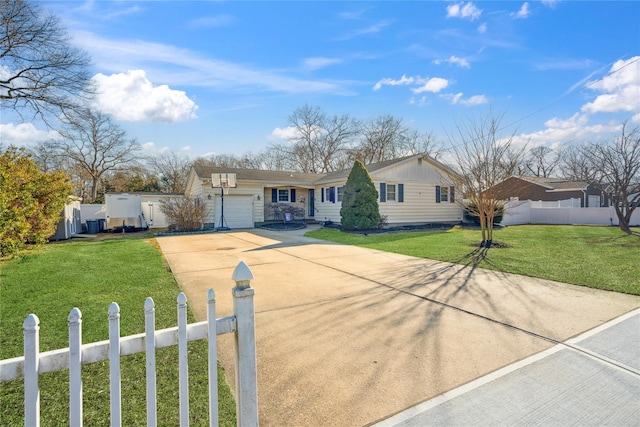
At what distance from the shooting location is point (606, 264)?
22.5ft

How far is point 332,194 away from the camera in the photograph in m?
18.5

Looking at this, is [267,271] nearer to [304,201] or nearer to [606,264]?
[606,264]

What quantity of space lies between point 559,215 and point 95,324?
80.2ft

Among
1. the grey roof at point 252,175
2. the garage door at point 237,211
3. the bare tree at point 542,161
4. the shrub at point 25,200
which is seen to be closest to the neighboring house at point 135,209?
the grey roof at point 252,175

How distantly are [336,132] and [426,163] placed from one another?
18.7 meters

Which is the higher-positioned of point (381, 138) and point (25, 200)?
point (381, 138)

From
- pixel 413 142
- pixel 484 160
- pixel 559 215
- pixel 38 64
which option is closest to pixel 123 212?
pixel 38 64

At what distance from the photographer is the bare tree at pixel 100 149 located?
27969mm

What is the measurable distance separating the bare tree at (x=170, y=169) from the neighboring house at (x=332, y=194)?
528 inches

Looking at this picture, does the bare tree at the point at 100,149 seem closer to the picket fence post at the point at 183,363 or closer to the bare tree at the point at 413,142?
the bare tree at the point at 413,142

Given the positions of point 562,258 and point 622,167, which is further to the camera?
point 622,167

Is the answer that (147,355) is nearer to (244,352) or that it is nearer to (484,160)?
(244,352)

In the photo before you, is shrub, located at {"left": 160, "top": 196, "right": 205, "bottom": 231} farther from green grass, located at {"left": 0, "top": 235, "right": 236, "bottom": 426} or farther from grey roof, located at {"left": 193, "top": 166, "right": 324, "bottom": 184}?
green grass, located at {"left": 0, "top": 235, "right": 236, "bottom": 426}

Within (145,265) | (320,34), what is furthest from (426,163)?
(145,265)
